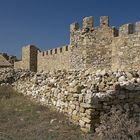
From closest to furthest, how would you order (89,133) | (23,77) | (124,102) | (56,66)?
1. (89,133)
2. (124,102)
3. (23,77)
4. (56,66)

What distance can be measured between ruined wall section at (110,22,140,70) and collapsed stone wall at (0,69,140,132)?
12.0ft

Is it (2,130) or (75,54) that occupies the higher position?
(75,54)

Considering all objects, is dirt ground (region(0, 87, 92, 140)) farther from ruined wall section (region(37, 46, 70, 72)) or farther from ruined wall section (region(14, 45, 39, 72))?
ruined wall section (region(14, 45, 39, 72))

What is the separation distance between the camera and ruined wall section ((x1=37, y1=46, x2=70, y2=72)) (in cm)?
2742

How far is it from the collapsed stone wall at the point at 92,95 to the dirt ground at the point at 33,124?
313 millimetres

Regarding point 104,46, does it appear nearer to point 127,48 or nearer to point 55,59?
point 127,48

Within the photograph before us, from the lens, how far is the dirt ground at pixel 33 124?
915cm

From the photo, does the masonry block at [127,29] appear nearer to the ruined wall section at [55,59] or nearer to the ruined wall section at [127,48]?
the ruined wall section at [127,48]

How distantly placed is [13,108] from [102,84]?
3280 mm

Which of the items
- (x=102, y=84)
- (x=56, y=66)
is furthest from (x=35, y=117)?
(x=56, y=66)

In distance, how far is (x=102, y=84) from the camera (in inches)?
417

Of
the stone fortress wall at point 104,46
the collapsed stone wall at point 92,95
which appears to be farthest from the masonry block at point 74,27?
the collapsed stone wall at point 92,95

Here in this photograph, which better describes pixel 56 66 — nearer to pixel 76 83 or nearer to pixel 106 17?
pixel 106 17

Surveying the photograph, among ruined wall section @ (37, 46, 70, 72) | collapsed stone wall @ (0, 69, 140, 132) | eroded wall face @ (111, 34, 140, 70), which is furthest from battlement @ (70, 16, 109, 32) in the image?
ruined wall section @ (37, 46, 70, 72)
